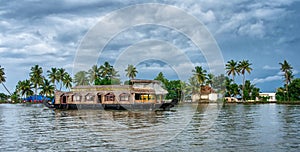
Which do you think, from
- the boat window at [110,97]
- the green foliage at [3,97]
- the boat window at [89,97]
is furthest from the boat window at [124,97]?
the green foliage at [3,97]

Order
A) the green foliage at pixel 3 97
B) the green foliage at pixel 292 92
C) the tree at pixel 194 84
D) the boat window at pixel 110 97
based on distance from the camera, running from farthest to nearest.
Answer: the green foliage at pixel 3 97
the tree at pixel 194 84
the green foliage at pixel 292 92
the boat window at pixel 110 97

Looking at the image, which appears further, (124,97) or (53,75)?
(53,75)

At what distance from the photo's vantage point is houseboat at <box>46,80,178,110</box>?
46.3 meters

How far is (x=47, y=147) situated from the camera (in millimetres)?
14117

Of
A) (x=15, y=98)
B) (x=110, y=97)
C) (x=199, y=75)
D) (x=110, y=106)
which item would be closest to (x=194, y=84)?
(x=199, y=75)

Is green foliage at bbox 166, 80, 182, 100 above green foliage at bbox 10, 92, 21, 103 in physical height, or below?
above

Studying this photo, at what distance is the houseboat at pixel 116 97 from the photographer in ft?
152

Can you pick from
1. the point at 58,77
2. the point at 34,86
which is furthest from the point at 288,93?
the point at 34,86

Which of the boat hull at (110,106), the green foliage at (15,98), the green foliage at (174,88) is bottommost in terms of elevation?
the boat hull at (110,106)

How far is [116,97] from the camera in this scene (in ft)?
159

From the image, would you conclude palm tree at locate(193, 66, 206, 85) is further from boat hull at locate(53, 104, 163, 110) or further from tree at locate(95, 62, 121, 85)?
boat hull at locate(53, 104, 163, 110)

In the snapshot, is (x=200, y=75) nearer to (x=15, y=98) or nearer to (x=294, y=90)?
(x=294, y=90)

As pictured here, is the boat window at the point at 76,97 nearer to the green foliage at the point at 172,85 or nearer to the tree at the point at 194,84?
the green foliage at the point at 172,85

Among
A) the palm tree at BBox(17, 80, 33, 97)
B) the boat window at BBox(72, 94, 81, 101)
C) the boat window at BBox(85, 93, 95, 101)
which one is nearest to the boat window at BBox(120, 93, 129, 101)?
the boat window at BBox(85, 93, 95, 101)
